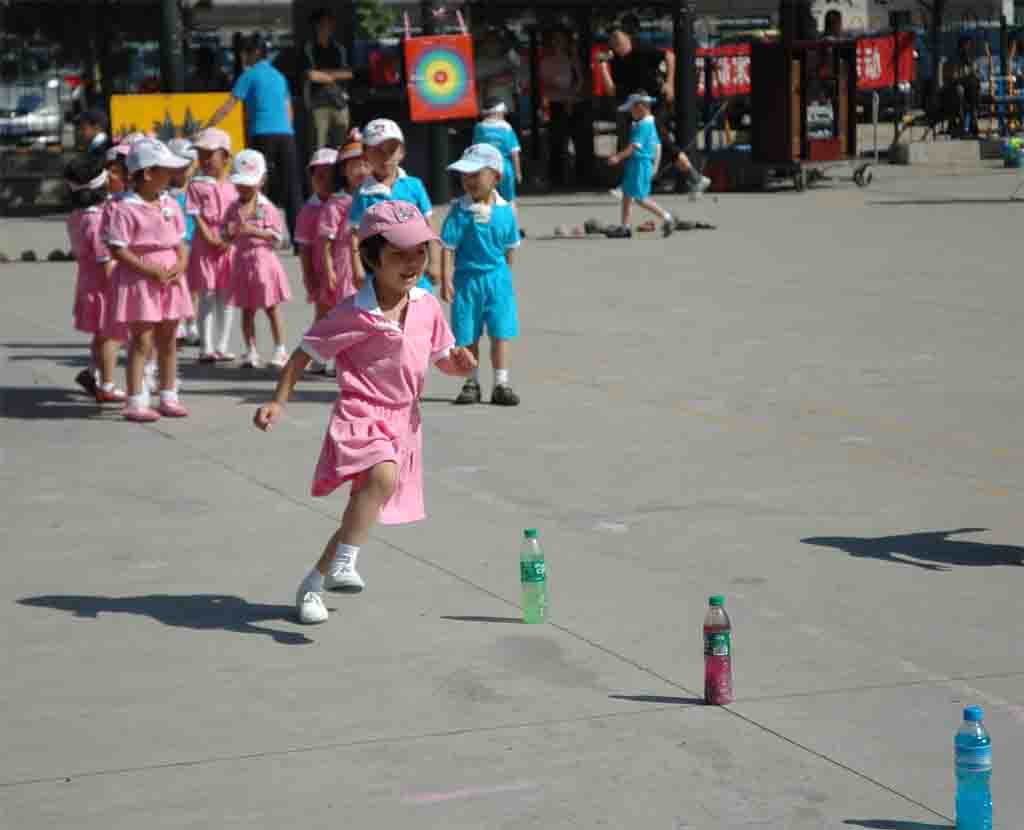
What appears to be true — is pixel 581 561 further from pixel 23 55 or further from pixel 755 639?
pixel 23 55

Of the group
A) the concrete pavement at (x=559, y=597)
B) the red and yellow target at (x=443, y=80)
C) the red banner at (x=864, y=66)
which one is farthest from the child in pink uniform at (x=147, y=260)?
the red banner at (x=864, y=66)

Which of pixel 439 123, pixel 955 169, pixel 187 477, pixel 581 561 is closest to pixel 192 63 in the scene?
pixel 439 123

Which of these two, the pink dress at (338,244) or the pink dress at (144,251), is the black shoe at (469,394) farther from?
the pink dress at (144,251)

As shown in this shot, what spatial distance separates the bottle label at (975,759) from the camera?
484 centimetres

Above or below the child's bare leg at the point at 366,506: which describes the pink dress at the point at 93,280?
above

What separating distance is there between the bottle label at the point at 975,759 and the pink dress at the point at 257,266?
9155mm

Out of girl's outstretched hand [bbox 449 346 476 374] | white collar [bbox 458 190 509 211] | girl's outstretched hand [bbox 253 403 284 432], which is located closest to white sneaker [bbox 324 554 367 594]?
girl's outstretched hand [bbox 253 403 284 432]

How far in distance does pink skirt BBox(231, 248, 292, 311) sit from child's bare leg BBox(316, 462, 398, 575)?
6.51m

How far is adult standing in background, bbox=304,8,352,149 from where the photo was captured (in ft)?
76.3

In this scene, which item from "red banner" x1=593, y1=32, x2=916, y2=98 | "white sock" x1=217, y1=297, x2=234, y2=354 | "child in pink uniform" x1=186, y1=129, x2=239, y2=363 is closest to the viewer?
"child in pink uniform" x1=186, y1=129, x2=239, y2=363

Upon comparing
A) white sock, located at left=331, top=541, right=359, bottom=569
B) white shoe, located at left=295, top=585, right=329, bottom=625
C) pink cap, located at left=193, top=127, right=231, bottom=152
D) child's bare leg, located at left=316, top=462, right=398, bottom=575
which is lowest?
white shoe, located at left=295, top=585, right=329, bottom=625

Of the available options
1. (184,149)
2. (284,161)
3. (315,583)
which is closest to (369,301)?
(315,583)

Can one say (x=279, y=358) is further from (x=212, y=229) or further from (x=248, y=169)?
(x=248, y=169)

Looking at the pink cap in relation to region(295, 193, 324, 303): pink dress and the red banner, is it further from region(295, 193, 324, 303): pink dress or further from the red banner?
the red banner
